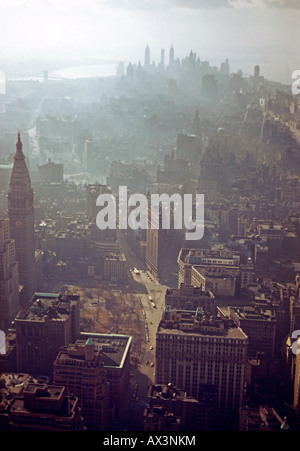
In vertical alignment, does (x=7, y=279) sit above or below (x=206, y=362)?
above

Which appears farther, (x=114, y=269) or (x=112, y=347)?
(x=114, y=269)

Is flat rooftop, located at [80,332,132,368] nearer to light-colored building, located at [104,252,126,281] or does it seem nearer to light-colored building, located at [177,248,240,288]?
light-colored building, located at [177,248,240,288]

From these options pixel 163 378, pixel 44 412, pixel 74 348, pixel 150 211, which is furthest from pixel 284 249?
pixel 44 412

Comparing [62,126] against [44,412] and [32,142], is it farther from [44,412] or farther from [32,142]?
[44,412]

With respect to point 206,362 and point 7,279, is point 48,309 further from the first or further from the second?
point 206,362

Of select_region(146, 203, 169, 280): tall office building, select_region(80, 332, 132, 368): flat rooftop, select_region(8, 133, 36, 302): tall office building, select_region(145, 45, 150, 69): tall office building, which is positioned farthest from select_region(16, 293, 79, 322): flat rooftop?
select_region(145, 45, 150, 69): tall office building

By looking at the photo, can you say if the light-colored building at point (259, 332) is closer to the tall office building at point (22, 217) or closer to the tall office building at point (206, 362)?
the tall office building at point (206, 362)

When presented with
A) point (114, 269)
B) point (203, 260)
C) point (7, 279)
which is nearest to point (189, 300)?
point (203, 260)
